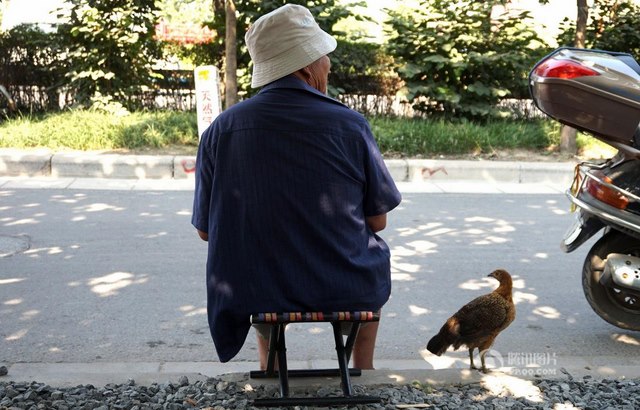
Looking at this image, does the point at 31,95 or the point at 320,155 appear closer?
the point at 320,155

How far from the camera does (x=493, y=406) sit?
336cm

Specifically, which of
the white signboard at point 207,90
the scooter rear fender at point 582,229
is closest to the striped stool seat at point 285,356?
the scooter rear fender at point 582,229

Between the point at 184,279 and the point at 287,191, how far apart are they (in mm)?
3471

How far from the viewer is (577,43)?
11633mm

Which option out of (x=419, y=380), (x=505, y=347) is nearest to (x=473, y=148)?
(x=505, y=347)

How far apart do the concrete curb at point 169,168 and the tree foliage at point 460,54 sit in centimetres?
A: 232

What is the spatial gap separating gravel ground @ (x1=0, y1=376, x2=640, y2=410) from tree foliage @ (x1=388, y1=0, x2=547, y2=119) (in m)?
9.56

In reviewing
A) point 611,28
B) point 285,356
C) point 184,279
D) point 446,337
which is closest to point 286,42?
point 285,356

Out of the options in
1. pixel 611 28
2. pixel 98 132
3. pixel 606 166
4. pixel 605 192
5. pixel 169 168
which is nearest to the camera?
pixel 605 192

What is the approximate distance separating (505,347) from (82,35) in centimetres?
1044

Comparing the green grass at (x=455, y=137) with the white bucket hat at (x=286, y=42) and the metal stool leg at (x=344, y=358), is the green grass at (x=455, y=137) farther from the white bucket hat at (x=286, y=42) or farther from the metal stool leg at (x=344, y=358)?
the white bucket hat at (x=286, y=42)

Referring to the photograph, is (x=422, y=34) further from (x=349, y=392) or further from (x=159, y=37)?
(x=349, y=392)

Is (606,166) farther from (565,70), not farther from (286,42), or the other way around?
(286,42)

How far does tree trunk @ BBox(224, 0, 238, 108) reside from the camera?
1201cm
